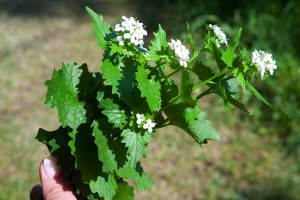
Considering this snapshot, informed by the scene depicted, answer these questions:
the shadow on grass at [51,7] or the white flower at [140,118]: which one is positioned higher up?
the shadow on grass at [51,7]

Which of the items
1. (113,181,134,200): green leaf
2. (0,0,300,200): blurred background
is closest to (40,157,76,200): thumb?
(113,181,134,200): green leaf

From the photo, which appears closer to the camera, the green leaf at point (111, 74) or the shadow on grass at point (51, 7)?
the green leaf at point (111, 74)

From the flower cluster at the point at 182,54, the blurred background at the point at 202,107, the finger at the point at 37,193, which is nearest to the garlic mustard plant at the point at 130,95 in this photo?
the flower cluster at the point at 182,54

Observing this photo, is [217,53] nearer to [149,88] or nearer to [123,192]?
[149,88]

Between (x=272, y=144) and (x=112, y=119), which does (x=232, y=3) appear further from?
(x=112, y=119)

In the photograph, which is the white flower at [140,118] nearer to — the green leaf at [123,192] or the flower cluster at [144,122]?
the flower cluster at [144,122]

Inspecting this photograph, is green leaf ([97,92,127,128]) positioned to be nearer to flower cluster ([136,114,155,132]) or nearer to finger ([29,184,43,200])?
flower cluster ([136,114,155,132])

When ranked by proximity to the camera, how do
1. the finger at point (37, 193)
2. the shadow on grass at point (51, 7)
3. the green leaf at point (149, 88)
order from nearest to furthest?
the green leaf at point (149, 88) → the finger at point (37, 193) → the shadow on grass at point (51, 7)
